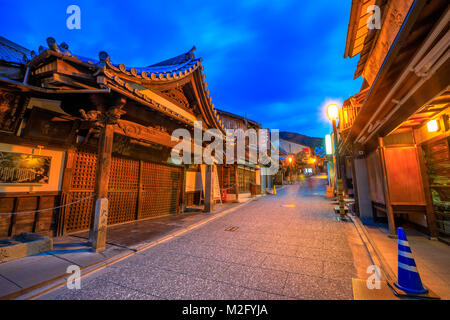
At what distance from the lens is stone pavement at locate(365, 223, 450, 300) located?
3.15m

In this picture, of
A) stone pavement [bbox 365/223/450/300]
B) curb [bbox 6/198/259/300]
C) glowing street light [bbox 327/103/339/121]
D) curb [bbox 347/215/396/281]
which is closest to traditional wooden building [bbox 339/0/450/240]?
stone pavement [bbox 365/223/450/300]

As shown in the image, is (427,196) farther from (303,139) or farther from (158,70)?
(303,139)

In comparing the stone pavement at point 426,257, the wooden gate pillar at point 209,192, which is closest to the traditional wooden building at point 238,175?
the wooden gate pillar at point 209,192

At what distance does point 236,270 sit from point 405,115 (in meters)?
5.70

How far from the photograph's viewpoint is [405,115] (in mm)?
4566

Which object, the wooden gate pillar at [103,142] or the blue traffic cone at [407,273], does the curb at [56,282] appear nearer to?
the wooden gate pillar at [103,142]

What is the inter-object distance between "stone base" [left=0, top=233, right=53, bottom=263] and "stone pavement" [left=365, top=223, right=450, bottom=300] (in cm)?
813

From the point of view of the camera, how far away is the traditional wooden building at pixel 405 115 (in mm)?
2717

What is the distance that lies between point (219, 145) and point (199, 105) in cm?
306

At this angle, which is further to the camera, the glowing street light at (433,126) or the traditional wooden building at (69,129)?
the glowing street light at (433,126)

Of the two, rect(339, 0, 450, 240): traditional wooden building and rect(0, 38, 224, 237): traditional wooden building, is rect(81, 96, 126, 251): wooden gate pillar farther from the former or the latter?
rect(339, 0, 450, 240): traditional wooden building

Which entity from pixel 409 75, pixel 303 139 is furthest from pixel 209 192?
pixel 303 139

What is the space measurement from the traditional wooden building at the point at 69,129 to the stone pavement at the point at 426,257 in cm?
749

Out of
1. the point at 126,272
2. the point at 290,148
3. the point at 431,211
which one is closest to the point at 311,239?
the point at 431,211
